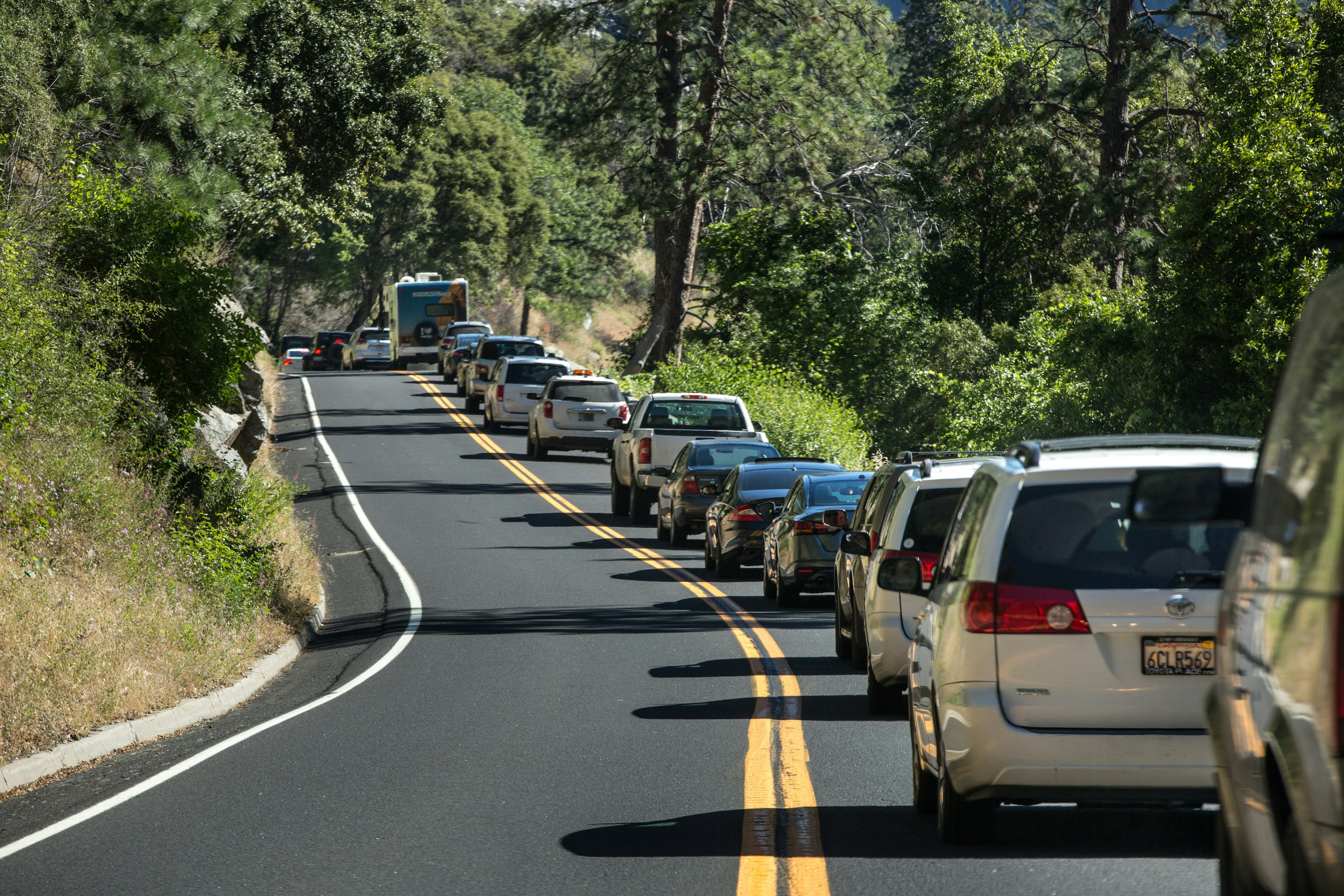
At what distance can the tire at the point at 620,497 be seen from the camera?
29.4 meters

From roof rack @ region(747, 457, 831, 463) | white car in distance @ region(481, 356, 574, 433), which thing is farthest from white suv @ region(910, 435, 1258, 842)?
white car in distance @ region(481, 356, 574, 433)

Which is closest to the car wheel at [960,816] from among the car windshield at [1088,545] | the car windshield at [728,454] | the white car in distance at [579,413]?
the car windshield at [1088,545]

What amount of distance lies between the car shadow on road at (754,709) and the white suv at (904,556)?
0.22m

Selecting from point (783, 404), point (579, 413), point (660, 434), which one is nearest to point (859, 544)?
point (660, 434)

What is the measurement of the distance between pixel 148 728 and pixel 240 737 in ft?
3.19

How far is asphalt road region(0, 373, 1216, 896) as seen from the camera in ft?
23.0

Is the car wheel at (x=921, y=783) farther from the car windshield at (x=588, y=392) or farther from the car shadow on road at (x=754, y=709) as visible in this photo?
the car windshield at (x=588, y=392)

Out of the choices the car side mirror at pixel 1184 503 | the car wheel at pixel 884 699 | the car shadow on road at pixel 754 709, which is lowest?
the car shadow on road at pixel 754 709

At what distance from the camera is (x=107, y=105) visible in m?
26.0

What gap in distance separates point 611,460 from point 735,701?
1795cm

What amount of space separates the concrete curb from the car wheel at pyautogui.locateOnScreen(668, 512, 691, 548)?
28.9ft

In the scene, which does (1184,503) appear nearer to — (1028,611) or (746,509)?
(1028,611)

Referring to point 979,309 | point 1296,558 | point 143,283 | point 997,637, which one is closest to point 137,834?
point 997,637

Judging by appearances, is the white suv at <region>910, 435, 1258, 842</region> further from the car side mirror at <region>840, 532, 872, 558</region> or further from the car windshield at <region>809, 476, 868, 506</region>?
the car windshield at <region>809, 476, 868, 506</region>
